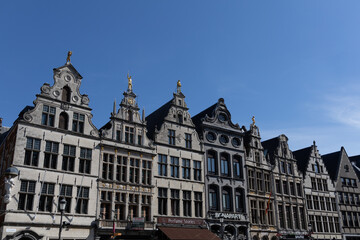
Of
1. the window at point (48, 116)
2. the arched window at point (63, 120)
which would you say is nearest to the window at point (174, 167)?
the arched window at point (63, 120)

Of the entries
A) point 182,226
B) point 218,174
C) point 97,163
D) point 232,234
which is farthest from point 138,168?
point 232,234

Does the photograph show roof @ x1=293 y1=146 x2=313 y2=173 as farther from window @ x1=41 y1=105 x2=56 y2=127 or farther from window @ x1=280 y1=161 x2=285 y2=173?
window @ x1=41 y1=105 x2=56 y2=127

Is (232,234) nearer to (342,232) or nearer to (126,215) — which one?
(126,215)

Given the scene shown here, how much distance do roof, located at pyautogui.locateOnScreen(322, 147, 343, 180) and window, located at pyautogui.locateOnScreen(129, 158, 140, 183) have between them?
30.1m

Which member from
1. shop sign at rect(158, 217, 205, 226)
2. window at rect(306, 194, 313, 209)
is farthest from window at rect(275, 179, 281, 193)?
shop sign at rect(158, 217, 205, 226)

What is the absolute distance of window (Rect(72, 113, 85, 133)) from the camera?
94.6ft

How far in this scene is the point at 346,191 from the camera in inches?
1911

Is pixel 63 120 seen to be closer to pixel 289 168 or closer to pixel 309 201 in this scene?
pixel 289 168

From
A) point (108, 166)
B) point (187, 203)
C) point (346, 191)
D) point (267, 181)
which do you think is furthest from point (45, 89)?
point (346, 191)

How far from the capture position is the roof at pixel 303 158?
46.1 metres

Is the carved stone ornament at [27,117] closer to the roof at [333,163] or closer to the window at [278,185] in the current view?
the window at [278,185]

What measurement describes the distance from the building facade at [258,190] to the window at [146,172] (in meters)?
11.6

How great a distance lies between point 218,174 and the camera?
36.0 m

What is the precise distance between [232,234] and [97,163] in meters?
15.2
